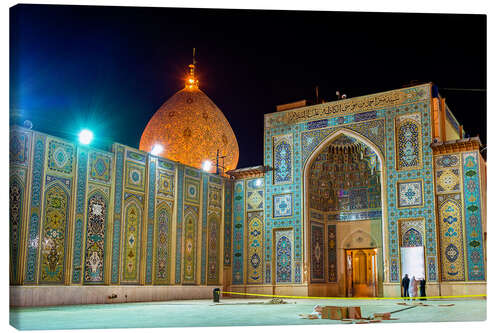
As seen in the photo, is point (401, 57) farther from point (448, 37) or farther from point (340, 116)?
point (340, 116)

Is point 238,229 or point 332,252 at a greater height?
point 238,229

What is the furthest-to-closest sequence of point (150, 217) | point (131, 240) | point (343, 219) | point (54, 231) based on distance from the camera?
point (343, 219)
point (150, 217)
point (131, 240)
point (54, 231)

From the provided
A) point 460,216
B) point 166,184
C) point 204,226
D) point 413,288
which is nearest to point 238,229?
point 204,226

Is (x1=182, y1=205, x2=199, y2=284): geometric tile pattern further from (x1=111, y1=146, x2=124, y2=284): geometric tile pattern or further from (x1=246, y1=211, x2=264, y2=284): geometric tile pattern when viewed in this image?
(x1=111, y1=146, x2=124, y2=284): geometric tile pattern

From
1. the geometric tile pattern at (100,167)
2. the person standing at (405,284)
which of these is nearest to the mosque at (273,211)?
the geometric tile pattern at (100,167)

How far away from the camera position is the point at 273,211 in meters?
15.4

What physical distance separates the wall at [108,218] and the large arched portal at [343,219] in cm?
278

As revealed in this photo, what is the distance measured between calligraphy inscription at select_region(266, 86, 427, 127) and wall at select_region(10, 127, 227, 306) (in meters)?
2.87

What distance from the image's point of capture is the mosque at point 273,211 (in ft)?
Result: 34.3

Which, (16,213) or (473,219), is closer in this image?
(16,213)

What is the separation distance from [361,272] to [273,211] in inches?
133

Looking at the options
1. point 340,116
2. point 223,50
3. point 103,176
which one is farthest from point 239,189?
point 223,50

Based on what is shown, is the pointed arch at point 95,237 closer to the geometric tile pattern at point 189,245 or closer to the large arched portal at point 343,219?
the geometric tile pattern at point 189,245

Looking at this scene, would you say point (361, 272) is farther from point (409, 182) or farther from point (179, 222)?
point (179, 222)
